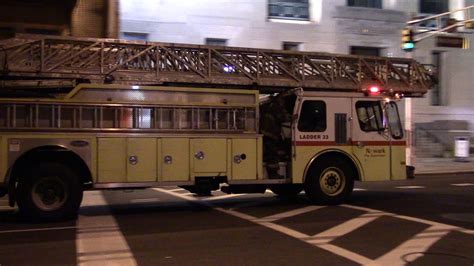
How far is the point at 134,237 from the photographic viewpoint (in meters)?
7.99

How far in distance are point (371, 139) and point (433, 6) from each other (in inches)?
770

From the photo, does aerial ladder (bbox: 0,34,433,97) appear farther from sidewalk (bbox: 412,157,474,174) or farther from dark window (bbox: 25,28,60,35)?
dark window (bbox: 25,28,60,35)

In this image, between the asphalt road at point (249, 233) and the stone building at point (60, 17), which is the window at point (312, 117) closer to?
the asphalt road at point (249, 233)

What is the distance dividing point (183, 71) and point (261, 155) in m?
2.21

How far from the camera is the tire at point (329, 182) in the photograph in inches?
443

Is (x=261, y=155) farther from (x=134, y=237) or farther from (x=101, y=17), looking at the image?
(x=101, y=17)

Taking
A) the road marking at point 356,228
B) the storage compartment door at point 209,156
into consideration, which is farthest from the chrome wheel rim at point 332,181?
the storage compartment door at point 209,156

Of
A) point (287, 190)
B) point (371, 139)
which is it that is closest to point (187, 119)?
point (287, 190)

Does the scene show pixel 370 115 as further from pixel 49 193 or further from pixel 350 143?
pixel 49 193

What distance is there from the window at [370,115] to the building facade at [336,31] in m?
10.8

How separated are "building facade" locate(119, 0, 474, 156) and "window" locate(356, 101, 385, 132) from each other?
10.8 metres

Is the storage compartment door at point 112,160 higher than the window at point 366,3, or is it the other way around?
the window at point 366,3

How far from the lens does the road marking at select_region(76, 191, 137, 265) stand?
21.7 ft

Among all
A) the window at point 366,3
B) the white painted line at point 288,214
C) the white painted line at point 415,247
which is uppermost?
the window at point 366,3
